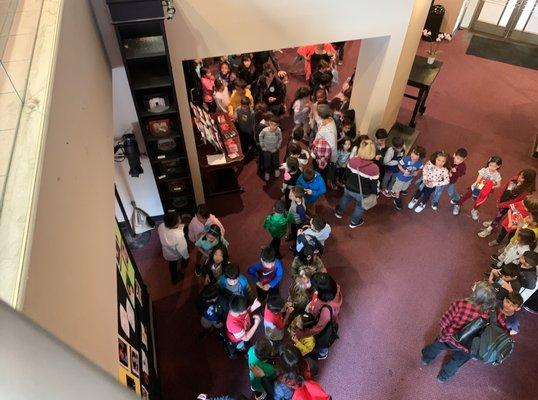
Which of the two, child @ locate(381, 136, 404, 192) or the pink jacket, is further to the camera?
child @ locate(381, 136, 404, 192)

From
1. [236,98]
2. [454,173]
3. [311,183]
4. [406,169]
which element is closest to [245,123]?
[236,98]

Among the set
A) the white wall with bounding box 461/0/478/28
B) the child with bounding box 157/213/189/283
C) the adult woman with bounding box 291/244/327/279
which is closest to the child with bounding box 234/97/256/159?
the child with bounding box 157/213/189/283

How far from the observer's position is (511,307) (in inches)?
143

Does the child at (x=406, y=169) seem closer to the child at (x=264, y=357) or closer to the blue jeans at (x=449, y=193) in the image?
the blue jeans at (x=449, y=193)

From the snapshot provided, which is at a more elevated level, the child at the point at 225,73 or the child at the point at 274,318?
the child at the point at 225,73

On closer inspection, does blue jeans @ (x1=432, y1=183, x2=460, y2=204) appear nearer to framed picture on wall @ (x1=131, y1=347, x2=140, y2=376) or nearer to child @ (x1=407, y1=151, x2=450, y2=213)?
child @ (x1=407, y1=151, x2=450, y2=213)

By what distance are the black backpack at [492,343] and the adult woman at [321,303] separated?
4.09 ft

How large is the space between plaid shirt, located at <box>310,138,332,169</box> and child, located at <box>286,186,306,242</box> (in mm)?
1051

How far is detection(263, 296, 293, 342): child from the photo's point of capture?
3.77m

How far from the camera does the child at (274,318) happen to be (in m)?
3.77

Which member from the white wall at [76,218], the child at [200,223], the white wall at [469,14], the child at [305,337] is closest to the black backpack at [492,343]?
the child at [305,337]

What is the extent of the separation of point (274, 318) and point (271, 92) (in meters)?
4.39

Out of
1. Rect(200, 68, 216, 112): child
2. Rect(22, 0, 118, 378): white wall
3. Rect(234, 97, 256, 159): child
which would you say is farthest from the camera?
Rect(200, 68, 216, 112): child

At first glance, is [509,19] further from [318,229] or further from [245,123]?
[318,229]
